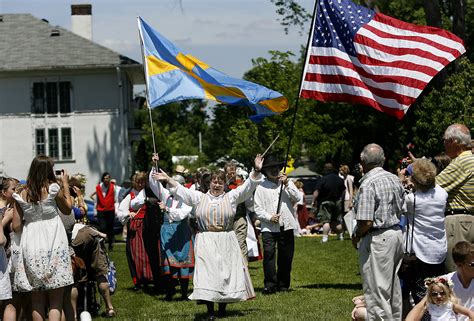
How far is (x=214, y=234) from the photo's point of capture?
12.9 meters

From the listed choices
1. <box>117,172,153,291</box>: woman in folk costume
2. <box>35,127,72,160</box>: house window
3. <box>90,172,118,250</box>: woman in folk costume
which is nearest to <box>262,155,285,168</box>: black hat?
<box>117,172,153,291</box>: woman in folk costume

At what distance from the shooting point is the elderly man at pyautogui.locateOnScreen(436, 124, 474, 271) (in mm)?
10641

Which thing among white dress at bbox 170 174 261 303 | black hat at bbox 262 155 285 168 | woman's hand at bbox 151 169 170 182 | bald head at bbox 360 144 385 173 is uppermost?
bald head at bbox 360 144 385 173

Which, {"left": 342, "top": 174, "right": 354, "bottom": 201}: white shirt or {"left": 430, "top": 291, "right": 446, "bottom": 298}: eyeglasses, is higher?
{"left": 430, "top": 291, "right": 446, "bottom": 298}: eyeglasses

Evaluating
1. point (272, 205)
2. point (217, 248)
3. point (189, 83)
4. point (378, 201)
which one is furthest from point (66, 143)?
point (378, 201)

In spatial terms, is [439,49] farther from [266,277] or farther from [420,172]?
[266,277]

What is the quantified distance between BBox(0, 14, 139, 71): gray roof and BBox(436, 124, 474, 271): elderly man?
45847 mm

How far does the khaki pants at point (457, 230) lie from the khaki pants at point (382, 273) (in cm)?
67

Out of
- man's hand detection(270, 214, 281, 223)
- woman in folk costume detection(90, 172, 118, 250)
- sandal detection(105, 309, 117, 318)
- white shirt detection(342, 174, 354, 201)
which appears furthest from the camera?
woman in folk costume detection(90, 172, 118, 250)

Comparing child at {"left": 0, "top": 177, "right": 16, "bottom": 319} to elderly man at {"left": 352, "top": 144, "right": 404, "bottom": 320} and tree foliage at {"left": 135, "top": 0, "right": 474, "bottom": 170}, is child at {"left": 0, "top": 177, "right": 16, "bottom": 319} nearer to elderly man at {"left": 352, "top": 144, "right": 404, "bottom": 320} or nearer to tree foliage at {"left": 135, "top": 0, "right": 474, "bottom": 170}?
elderly man at {"left": 352, "top": 144, "right": 404, "bottom": 320}

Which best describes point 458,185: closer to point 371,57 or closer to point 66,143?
point 371,57

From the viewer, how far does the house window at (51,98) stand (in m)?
56.6

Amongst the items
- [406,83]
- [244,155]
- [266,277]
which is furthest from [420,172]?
[244,155]

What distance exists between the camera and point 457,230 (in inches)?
426
